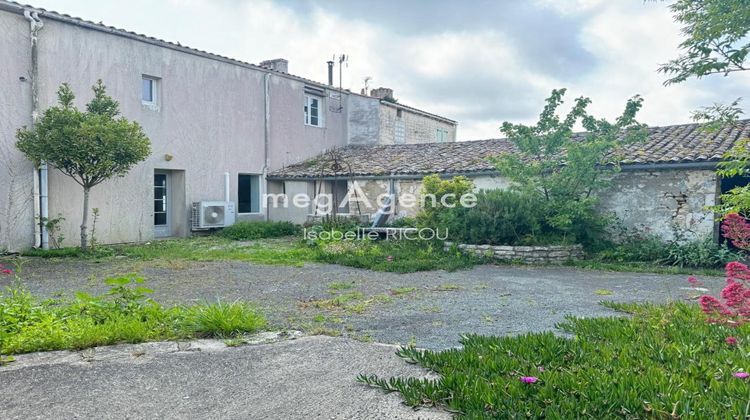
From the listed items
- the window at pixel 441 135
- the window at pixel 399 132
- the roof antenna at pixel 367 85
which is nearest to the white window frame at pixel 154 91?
the window at pixel 399 132

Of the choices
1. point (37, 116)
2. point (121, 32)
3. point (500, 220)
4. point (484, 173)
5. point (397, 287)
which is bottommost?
point (397, 287)

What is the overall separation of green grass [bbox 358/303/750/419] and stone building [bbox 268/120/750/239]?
7028 mm

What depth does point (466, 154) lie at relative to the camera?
648 inches

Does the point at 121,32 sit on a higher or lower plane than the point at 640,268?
higher

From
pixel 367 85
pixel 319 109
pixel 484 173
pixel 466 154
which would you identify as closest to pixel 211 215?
pixel 319 109

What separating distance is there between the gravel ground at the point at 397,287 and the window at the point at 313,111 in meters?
10.1

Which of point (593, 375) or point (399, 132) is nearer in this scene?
point (593, 375)

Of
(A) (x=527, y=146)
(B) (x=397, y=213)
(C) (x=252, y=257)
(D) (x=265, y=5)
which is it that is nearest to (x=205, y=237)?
(C) (x=252, y=257)

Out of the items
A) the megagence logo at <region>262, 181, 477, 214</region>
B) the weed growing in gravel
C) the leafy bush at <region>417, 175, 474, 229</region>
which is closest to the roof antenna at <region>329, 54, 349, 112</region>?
the megagence logo at <region>262, 181, 477, 214</region>

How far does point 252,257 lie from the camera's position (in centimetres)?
1123

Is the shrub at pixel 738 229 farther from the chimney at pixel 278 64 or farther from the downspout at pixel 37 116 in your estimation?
the chimney at pixel 278 64

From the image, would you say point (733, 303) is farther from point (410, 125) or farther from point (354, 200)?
point (410, 125)

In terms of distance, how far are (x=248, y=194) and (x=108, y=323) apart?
12.9 metres

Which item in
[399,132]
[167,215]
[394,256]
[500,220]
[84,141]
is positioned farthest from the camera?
[399,132]
